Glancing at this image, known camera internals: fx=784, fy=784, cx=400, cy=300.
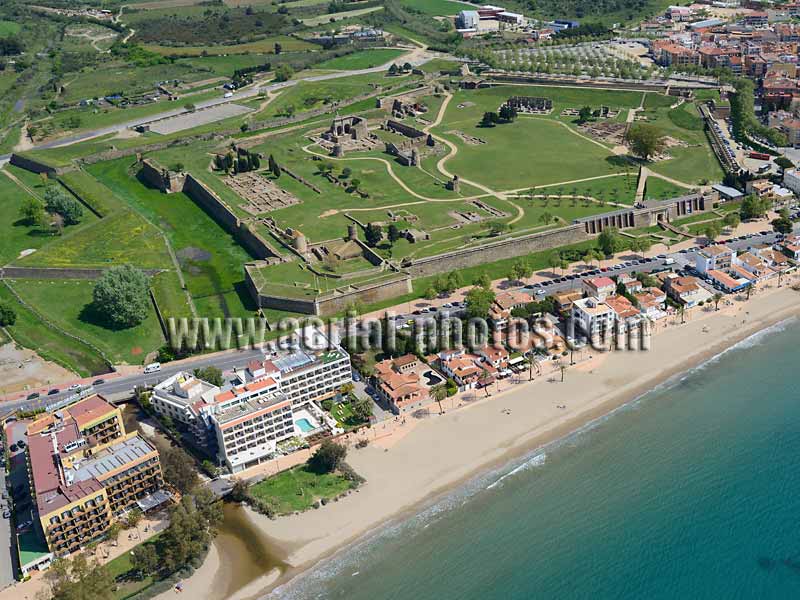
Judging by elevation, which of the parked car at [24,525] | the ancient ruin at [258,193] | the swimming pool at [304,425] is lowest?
the parked car at [24,525]

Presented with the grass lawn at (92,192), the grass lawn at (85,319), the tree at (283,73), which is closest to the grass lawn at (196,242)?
the grass lawn at (92,192)

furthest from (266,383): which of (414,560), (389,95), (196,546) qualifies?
(389,95)

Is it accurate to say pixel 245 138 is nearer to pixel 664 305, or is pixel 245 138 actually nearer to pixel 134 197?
pixel 134 197

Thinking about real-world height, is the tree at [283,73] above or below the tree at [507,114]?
above

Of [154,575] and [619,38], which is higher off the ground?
[619,38]

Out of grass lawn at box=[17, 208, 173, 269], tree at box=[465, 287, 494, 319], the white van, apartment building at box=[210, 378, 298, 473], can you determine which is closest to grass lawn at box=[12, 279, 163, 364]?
the white van

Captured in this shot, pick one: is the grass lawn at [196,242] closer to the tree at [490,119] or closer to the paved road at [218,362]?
the paved road at [218,362]
